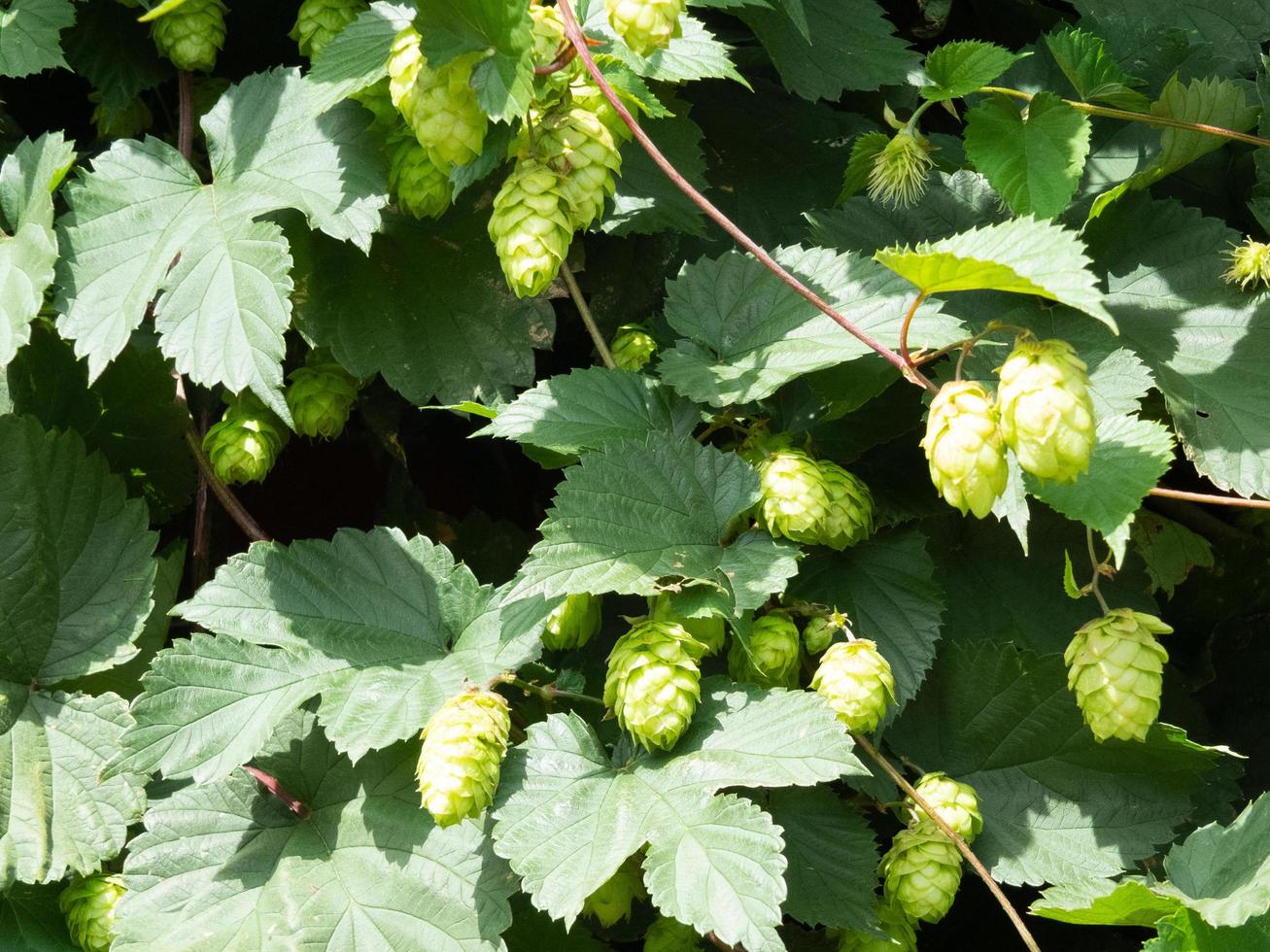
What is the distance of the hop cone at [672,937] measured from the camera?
143 centimetres

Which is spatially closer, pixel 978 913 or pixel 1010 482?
pixel 1010 482

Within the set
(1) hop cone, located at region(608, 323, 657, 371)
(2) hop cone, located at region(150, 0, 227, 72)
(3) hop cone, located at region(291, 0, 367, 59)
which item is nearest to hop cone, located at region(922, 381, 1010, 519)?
(1) hop cone, located at region(608, 323, 657, 371)

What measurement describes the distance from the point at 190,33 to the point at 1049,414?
1.20 metres

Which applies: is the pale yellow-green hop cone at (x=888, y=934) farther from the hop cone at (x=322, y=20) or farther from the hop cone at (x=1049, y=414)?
the hop cone at (x=322, y=20)

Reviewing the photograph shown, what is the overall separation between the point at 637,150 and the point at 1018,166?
0.46 meters

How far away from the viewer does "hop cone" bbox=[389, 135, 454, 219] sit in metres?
1.42

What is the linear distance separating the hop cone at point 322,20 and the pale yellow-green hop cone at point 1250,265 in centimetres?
114

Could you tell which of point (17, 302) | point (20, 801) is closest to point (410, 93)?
point (17, 302)

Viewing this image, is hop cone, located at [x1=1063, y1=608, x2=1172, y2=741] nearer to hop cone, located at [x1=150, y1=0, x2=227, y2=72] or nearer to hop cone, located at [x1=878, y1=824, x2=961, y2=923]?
hop cone, located at [x1=878, y1=824, x2=961, y2=923]

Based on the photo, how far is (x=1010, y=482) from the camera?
4.12 ft

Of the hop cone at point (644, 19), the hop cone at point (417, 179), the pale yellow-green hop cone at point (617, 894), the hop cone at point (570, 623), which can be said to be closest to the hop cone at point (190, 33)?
the hop cone at point (417, 179)

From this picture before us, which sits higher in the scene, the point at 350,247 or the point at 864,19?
the point at 864,19

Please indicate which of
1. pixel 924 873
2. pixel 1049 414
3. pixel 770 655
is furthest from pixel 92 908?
pixel 1049 414

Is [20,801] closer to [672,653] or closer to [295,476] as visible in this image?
[295,476]
